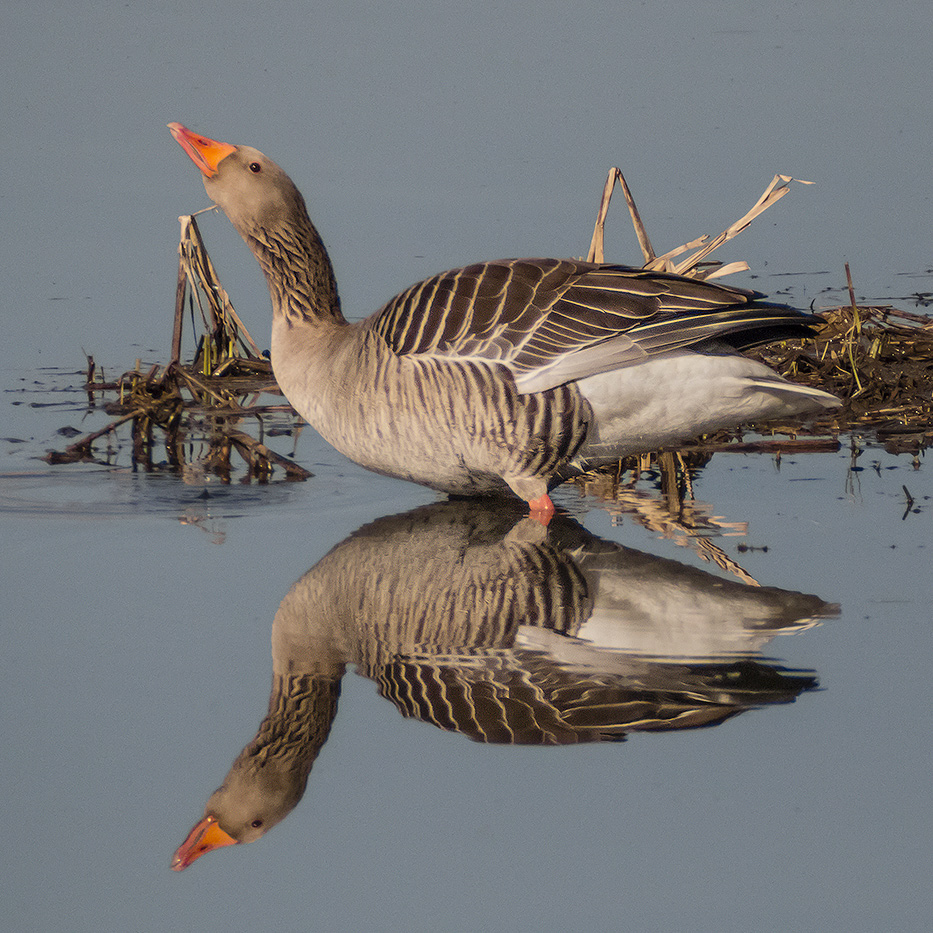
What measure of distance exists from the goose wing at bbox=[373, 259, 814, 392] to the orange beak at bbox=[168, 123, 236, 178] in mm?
1239

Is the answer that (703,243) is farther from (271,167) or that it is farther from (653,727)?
(653,727)

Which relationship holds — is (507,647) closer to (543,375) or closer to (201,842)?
(201,842)

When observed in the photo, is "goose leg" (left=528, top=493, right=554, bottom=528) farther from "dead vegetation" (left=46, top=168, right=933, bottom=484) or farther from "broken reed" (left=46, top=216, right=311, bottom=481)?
"broken reed" (left=46, top=216, right=311, bottom=481)

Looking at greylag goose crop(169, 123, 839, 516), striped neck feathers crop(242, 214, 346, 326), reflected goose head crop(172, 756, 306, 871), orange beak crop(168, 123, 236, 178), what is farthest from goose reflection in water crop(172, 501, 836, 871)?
orange beak crop(168, 123, 236, 178)

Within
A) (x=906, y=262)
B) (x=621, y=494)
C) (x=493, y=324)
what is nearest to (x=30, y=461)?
(x=493, y=324)

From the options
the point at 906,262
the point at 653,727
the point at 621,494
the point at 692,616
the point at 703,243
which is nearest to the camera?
the point at 653,727

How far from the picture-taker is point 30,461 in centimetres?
625

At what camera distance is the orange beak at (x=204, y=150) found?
6.26 meters

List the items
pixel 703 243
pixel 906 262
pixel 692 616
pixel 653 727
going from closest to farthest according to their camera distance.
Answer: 1. pixel 653 727
2. pixel 692 616
3. pixel 703 243
4. pixel 906 262

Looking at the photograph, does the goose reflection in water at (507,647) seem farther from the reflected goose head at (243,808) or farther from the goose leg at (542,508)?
the goose leg at (542,508)

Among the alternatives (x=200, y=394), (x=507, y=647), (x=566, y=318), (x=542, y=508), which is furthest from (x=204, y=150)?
(x=507, y=647)

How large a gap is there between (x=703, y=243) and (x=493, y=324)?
6.79ft

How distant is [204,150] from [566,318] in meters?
2.02

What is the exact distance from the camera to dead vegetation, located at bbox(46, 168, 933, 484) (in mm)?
6254
